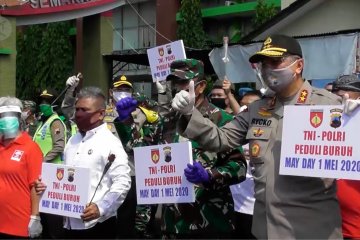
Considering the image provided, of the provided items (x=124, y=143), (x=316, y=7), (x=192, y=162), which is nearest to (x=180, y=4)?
(x=316, y=7)

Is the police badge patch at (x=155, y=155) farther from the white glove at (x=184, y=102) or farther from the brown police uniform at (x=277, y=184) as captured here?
the white glove at (x=184, y=102)

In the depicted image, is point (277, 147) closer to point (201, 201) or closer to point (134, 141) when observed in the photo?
point (201, 201)

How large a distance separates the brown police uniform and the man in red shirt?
199 centimetres

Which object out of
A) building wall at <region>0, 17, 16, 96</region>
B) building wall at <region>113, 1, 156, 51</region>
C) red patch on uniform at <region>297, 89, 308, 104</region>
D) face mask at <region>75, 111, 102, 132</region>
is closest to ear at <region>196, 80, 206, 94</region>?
face mask at <region>75, 111, 102, 132</region>

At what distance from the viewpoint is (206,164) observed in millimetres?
4391

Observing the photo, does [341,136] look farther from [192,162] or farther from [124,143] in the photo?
[124,143]

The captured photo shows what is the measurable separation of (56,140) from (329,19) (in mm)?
6781

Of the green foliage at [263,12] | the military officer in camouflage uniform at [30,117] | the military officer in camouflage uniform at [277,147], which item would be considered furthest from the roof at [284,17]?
the military officer in camouflage uniform at [277,147]

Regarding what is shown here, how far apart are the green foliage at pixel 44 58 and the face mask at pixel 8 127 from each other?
2023 cm

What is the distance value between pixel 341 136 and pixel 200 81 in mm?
1356

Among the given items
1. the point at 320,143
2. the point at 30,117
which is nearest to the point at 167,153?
the point at 320,143

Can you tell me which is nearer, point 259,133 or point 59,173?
point 259,133

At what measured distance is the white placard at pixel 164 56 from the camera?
788 centimetres

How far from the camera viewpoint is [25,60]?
27312 millimetres
